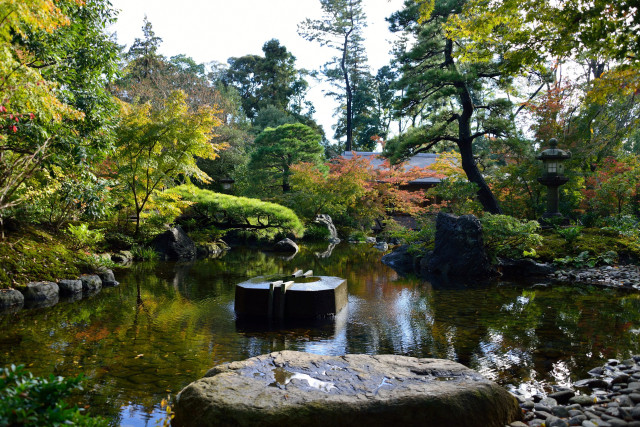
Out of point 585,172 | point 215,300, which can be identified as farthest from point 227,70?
point 215,300

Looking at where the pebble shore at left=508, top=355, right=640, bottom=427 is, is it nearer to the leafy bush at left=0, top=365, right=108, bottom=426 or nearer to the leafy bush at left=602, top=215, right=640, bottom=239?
the leafy bush at left=0, top=365, right=108, bottom=426

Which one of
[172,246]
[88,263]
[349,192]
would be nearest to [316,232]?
[349,192]

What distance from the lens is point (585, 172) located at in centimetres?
1412

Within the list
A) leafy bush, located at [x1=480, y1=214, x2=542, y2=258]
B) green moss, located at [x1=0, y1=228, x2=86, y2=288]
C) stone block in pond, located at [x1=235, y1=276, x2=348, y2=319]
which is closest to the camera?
stone block in pond, located at [x1=235, y1=276, x2=348, y2=319]

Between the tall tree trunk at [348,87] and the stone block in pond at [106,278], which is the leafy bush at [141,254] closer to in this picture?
the stone block in pond at [106,278]

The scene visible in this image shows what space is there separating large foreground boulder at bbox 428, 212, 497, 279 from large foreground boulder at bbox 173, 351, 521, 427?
639 centimetres

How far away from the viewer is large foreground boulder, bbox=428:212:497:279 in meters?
9.16

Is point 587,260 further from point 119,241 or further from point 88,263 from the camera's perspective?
point 119,241

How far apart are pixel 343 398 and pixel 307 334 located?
2587mm

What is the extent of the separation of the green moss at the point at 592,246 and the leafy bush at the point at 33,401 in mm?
9918

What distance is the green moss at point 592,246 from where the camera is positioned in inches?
A: 366

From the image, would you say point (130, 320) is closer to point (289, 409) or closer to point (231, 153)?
point (289, 409)

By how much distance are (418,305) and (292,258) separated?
250 inches

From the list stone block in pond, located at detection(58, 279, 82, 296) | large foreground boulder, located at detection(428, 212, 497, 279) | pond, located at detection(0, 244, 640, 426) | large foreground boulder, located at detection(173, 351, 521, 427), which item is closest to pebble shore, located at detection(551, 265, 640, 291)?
pond, located at detection(0, 244, 640, 426)
